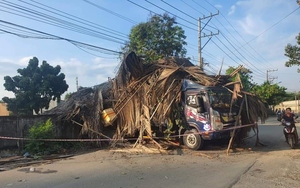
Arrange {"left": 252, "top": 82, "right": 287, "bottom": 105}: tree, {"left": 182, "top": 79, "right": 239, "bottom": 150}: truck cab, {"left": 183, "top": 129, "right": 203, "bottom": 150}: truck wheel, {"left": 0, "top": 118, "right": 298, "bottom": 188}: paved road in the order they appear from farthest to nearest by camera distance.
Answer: {"left": 252, "top": 82, "right": 287, "bottom": 105}: tree < {"left": 183, "top": 129, "right": 203, "bottom": 150}: truck wheel < {"left": 182, "top": 79, "right": 239, "bottom": 150}: truck cab < {"left": 0, "top": 118, "right": 298, "bottom": 188}: paved road

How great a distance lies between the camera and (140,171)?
7602 millimetres

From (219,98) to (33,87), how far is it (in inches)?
649

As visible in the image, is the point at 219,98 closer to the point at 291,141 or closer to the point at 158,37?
the point at 291,141

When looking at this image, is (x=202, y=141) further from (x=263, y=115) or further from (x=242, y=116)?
(x=263, y=115)

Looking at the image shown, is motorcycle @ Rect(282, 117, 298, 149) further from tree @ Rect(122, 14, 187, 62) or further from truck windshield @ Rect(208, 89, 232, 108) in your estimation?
tree @ Rect(122, 14, 187, 62)

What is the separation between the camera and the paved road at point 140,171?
21.0ft

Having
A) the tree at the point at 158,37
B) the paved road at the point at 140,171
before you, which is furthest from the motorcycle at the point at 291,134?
the tree at the point at 158,37

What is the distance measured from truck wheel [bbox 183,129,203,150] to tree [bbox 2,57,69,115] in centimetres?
1515

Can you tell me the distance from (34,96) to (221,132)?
16.8 metres

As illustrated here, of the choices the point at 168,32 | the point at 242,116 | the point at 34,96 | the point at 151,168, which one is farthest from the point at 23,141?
the point at 168,32

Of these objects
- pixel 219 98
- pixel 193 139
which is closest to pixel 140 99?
pixel 193 139

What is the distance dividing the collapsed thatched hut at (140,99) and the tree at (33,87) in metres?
10.0

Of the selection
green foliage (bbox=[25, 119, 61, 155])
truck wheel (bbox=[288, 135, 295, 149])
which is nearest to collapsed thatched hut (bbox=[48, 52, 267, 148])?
truck wheel (bbox=[288, 135, 295, 149])

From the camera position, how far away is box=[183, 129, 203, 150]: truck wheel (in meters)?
10.9
